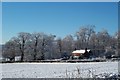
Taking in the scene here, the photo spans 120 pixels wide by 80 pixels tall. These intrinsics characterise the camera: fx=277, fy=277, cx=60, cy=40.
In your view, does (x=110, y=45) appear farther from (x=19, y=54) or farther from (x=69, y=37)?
(x=19, y=54)

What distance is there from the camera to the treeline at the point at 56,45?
45125 mm

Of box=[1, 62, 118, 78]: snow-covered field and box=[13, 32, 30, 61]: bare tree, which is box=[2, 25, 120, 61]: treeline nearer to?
box=[13, 32, 30, 61]: bare tree

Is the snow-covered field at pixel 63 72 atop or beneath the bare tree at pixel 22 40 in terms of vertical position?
beneath

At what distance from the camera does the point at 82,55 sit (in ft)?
150

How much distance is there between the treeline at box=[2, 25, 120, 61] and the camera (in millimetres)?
45125

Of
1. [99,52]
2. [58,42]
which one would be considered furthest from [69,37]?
[99,52]

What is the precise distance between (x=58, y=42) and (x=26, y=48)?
8.21 meters

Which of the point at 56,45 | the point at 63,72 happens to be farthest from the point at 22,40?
the point at 63,72

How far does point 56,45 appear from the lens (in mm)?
51281

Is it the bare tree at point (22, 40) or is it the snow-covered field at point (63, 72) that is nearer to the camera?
the snow-covered field at point (63, 72)

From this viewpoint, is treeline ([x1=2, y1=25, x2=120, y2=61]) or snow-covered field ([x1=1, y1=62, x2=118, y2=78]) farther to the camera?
treeline ([x1=2, y1=25, x2=120, y2=61])

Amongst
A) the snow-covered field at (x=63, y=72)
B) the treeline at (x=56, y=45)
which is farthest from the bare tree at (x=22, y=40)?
the snow-covered field at (x=63, y=72)

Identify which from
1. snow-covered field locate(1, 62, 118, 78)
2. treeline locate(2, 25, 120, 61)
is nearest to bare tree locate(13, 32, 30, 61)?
treeline locate(2, 25, 120, 61)

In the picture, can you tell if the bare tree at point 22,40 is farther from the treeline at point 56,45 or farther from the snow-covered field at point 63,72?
the snow-covered field at point 63,72
